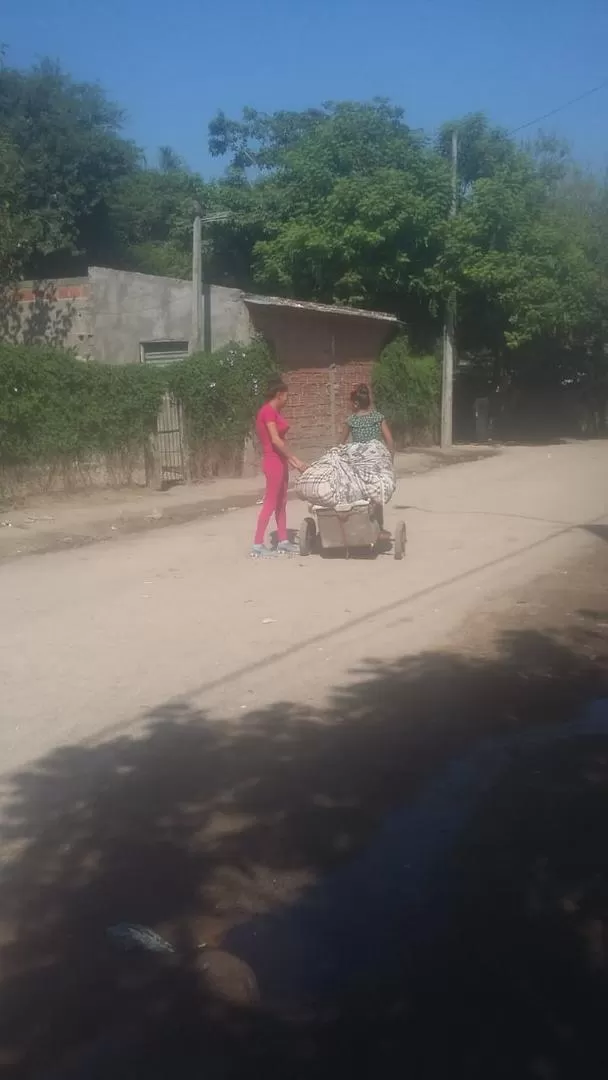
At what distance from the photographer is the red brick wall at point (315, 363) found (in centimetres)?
2295

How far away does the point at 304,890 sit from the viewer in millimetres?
4395

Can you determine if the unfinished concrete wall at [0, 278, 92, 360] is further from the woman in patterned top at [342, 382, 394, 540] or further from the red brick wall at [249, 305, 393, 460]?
the woman in patterned top at [342, 382, 394, 540]

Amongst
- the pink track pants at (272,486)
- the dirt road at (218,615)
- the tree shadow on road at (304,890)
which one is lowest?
the tree shadow on road at (304,890)

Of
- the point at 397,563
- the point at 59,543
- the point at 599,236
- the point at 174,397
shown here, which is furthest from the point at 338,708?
the point at 599,236

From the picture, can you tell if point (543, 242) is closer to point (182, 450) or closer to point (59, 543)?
point (182, 450)

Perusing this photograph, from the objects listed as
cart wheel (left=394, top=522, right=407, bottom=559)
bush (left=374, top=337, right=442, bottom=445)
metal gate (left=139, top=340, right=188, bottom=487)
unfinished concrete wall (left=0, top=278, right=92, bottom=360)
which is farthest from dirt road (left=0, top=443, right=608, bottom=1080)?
bush (left=374, top=337, right=442, bottom=445)

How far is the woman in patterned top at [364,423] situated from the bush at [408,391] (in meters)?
15.1

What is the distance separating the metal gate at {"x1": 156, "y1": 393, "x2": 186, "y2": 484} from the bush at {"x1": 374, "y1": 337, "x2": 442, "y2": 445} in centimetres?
848

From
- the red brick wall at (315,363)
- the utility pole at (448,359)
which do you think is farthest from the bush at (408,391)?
the red brick wall at (315,363)

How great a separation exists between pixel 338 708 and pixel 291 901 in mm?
2509

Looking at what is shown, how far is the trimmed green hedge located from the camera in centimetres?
1662

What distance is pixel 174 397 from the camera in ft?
64.7

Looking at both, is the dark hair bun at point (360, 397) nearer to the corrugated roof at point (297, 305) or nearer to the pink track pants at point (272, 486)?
the pink track pants at point (272, 486)

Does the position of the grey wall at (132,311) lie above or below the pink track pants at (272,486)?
above
